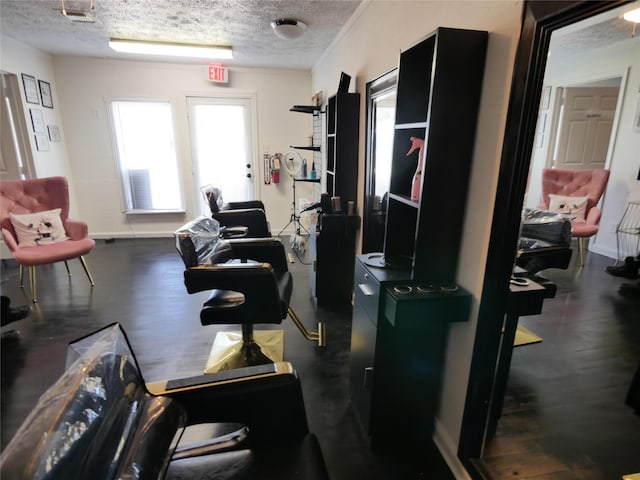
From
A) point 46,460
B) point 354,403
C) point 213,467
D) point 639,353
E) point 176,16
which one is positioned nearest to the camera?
point 46,460

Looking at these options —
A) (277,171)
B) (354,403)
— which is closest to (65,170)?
(277,171)

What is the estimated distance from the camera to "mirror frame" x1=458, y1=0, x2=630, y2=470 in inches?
35.4

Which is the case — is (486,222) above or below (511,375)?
above

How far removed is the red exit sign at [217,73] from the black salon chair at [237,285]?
130 inches

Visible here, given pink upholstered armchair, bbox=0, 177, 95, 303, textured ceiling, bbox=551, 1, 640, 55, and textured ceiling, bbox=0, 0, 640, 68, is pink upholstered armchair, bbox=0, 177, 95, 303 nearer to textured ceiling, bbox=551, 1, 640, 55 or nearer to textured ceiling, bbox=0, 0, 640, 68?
textured ceiling, bbox=0, 0, 640, 68

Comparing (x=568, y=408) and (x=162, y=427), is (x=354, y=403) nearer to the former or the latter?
(x=568, y=408)

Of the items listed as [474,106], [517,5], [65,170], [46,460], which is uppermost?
[517,5]

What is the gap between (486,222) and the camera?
117 centimetres

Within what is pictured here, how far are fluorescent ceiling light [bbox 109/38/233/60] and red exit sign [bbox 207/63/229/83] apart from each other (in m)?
0.70

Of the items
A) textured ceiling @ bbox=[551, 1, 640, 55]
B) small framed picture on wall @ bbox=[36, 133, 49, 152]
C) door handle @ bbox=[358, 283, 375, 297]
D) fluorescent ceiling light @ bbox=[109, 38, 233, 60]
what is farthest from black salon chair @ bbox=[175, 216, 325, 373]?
small framed picture on wall @ bbox=[36, 133, 49, 152]

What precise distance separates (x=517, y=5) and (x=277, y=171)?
4.24 metres

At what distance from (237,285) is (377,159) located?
1.27m

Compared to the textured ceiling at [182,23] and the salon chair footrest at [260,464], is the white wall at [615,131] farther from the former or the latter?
the textured ceiling at [182,23]

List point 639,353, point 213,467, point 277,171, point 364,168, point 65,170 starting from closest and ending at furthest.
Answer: point 639,353
point 213,467
point 364,168
point 65,170
point 277,171
